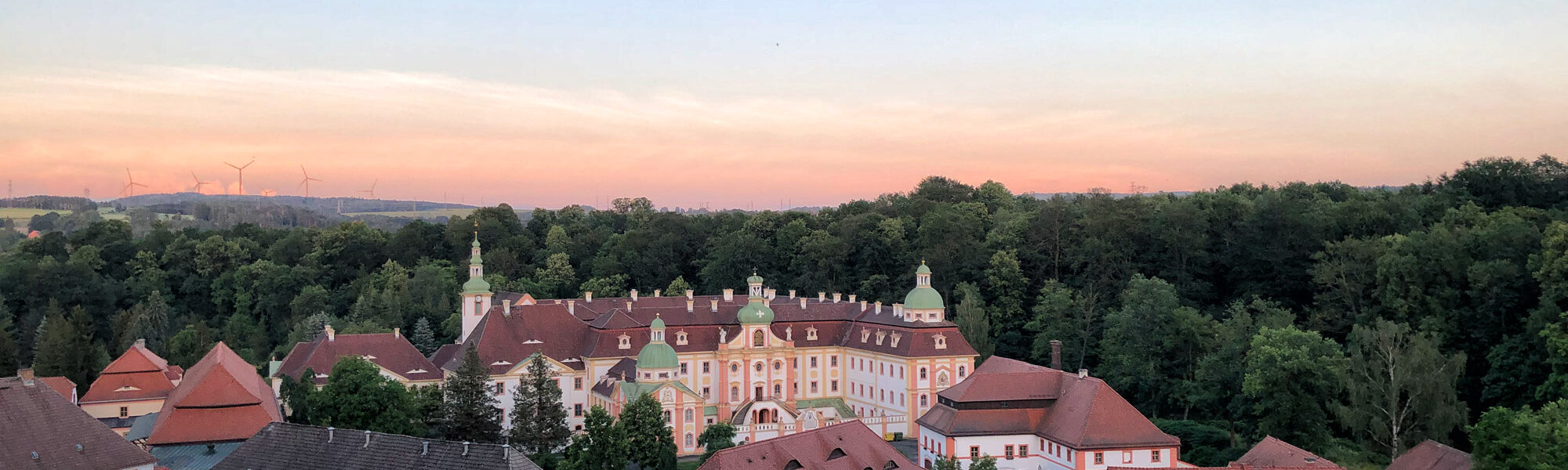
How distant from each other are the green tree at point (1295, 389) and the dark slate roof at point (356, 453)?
29928mm

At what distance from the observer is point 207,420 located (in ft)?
163

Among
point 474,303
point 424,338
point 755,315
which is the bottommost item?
point 424,338

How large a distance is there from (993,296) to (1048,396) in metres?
28.8

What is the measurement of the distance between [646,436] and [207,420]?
16.4 m

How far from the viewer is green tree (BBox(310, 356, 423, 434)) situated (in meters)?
49.7

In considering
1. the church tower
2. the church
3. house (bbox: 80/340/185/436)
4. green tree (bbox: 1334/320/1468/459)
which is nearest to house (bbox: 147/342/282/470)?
house (bbox: 80/340/185/436)

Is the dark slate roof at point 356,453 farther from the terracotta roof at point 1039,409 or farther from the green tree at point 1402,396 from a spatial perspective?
the green tree at point 1402,396

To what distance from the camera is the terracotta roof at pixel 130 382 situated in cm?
5834

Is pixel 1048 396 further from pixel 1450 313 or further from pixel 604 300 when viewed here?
pixel 604 300

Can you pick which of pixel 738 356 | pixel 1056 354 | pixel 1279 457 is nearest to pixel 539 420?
pixel 738 356

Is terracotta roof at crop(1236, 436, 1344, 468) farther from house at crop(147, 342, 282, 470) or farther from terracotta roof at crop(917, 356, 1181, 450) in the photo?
house at crop(147, 342, 282, 470)

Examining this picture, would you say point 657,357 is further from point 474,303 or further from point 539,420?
point 474,303

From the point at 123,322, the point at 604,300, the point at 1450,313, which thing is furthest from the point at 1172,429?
the point at 123,322

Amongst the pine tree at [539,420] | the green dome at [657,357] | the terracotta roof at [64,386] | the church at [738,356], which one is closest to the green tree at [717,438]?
the church at [738,356]
